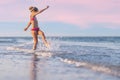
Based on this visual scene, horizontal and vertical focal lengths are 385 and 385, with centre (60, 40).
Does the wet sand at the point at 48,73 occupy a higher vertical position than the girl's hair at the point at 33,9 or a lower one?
lower

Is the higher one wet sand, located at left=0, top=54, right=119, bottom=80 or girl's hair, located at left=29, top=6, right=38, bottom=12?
girl's hair, located at left=29, top=6, right=38, bottom=12

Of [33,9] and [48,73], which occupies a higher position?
[33,9]

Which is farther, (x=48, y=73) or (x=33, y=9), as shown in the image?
(x=33, y=9)

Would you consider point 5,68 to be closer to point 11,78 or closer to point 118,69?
point 11,78

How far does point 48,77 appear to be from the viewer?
29.8ft

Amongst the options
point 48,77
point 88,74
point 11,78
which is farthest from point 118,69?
point 11,78

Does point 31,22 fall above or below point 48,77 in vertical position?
above

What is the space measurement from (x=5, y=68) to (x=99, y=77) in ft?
10.0

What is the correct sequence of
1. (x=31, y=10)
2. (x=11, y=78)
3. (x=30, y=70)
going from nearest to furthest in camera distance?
(x=11, y=78), (x=30, y=70), (x=31, y=10)

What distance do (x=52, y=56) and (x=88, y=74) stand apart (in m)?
5.52

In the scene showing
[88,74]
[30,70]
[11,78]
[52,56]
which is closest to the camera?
[11,78]

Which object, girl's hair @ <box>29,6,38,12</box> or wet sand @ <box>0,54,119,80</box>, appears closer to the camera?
wet sand @ <box>0,54,119,80</box>

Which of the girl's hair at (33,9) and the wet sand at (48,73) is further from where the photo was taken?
the girl's hair at (33,9)

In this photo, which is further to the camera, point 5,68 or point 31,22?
point 31,22
